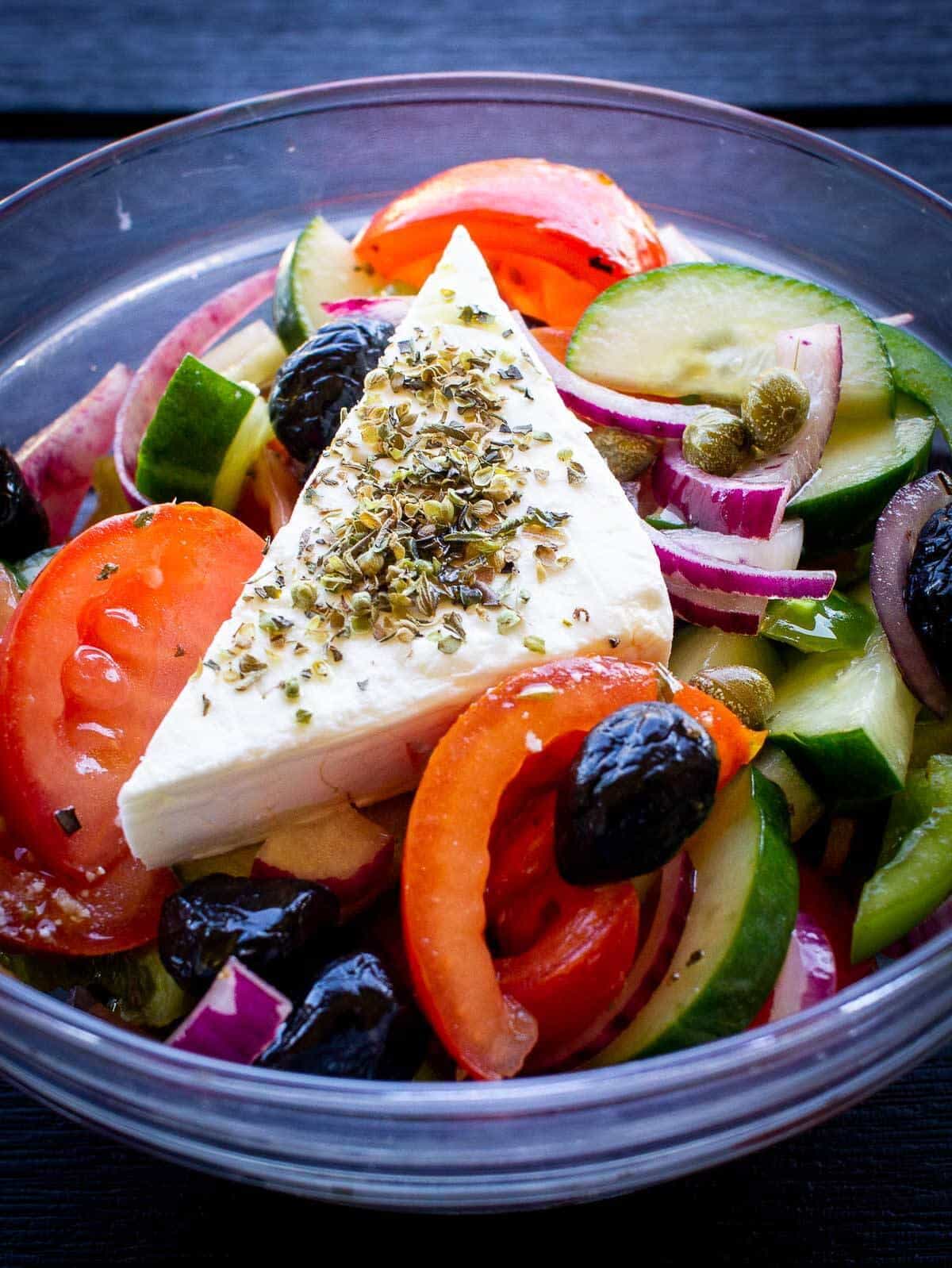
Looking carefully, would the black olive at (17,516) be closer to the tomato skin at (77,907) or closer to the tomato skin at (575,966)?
the tomato skin at (77,907)

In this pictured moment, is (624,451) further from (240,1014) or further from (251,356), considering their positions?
(240,1014)

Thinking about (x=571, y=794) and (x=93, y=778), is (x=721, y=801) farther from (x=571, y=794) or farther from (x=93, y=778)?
(x=93, y=778)

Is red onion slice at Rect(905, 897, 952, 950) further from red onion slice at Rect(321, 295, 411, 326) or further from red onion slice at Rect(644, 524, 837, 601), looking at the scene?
red onion slice at Rect(321, 295, 411, 326)

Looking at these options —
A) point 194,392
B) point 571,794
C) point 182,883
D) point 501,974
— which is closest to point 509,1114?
point 501,974

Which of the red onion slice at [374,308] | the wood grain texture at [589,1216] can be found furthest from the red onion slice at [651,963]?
the red onion slice at [374,308]

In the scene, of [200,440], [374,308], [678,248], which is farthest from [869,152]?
[200,440]
